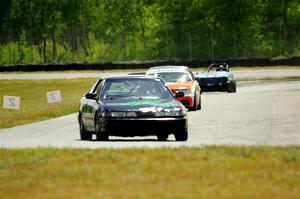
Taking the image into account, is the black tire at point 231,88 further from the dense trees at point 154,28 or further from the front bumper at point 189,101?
the dense trees at point 154,28

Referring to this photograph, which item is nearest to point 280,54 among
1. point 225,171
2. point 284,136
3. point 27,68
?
point 27,68

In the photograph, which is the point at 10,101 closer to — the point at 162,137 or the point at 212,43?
the point at 162,137

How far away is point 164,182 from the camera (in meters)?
11.9

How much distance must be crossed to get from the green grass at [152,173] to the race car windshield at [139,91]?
4.50 m

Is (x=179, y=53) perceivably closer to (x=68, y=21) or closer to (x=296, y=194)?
(x=68, y=21)

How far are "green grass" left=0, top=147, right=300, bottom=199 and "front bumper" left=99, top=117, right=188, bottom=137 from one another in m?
3.36

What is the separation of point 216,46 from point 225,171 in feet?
334

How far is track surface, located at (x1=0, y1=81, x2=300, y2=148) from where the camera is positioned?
19.8 metres

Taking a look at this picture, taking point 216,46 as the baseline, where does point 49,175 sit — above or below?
above

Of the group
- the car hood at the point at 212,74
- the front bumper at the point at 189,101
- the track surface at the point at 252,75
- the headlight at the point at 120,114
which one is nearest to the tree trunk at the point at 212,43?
the track surface at the point at 252,75

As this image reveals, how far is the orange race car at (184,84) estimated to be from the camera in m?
33.3

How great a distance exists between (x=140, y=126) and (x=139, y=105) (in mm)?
501

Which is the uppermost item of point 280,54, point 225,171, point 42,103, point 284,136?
point 225,171

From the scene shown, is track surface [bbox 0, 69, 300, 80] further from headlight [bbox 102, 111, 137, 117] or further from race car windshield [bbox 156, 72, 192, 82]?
headlight [bbox 102, 111, 137, 117]
